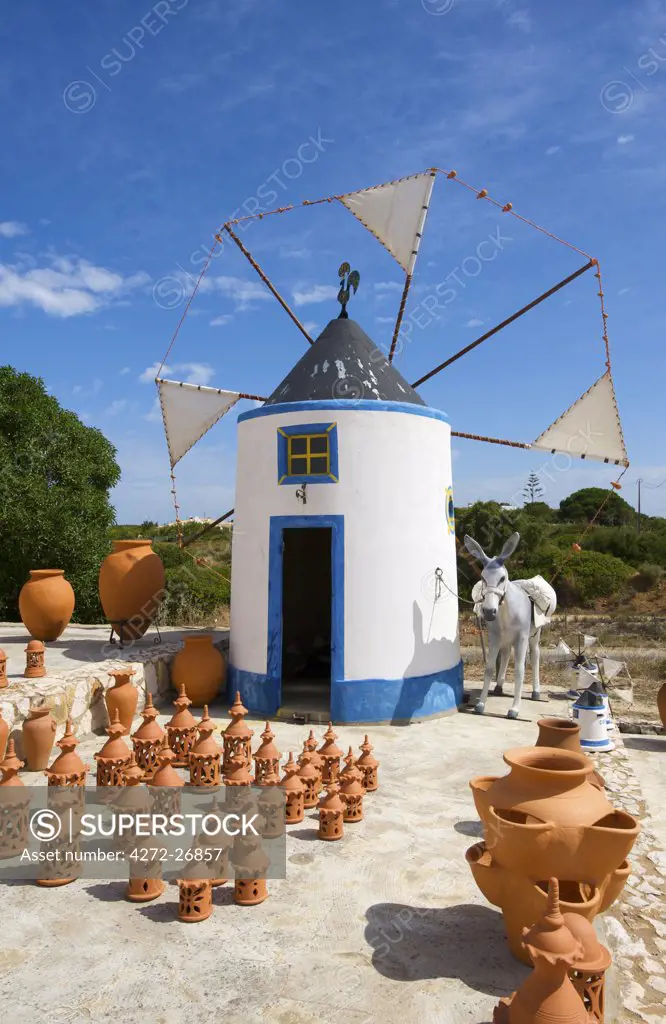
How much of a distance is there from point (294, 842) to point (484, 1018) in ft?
7.65

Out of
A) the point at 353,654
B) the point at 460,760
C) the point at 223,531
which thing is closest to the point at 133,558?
the point at 353,654

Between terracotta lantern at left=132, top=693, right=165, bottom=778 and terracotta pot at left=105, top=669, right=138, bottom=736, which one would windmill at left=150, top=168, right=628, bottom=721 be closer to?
terracotta pot at left=105, top=669, right=138, bottom=736

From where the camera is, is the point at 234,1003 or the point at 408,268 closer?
the point at 234,1003

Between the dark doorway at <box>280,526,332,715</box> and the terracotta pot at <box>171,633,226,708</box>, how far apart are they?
2.36m

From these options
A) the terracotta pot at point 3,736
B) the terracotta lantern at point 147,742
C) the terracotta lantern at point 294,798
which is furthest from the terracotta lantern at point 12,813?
the terracotta lantern at point 294,798

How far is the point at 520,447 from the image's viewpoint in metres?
10.8

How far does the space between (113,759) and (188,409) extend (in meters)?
7.19

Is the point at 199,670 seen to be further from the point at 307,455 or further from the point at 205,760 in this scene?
the point at 205,760

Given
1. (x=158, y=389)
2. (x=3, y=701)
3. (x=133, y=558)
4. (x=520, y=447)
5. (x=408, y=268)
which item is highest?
(x=408, y=268)

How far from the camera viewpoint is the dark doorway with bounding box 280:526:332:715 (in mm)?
12562

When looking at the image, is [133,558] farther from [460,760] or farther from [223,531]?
[223,531]

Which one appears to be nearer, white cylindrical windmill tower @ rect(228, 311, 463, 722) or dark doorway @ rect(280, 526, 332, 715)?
white cylindrical windmill tower @ rect(228, 311, 463, 722)

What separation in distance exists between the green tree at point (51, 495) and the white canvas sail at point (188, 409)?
8162 millimetres

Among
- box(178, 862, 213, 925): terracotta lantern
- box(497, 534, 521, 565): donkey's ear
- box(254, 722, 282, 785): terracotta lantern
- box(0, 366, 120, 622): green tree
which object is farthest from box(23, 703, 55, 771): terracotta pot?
box(0, 366, 120, 622): green tree
